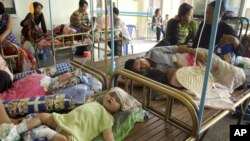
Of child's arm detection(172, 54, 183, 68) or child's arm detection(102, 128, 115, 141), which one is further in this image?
child's arm detection(172, 54, 183, 68)

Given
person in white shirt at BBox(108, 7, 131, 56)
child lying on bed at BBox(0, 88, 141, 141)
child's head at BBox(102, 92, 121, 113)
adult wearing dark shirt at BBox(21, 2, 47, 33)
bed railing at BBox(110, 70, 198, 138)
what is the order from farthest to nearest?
1. person in white shirt at BBox(108, 7, 131, 56)
2. adult wearing dark shirt at BBox(21, 2, 47, 33)
3. child's head at BBox(102, 92, 121, 113)
4. bed railing at BBox(110, 70, 198, 138)
5. child lying on bed at BBox(0, 88, 141, 141)

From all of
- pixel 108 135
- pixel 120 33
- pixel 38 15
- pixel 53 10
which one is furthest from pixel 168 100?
pixel 53 10

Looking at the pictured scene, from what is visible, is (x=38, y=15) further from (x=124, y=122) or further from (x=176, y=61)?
(x=124, y=122)

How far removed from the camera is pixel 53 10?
5.22 metres

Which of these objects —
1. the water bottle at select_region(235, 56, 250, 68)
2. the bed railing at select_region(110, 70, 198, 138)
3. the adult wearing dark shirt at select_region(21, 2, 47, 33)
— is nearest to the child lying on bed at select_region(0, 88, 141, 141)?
the bed railing at select_region(110, 70, 198, 138)

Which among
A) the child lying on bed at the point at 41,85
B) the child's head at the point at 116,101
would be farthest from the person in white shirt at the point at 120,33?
the child's head at the point at 116,101

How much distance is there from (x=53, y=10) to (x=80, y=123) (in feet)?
15.0

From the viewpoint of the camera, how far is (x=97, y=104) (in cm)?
145

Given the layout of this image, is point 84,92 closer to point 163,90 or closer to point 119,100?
point 119,100

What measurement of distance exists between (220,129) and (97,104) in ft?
5.83

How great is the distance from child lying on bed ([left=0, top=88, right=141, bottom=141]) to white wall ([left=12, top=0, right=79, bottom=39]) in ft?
13.4

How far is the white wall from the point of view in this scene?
468 cm

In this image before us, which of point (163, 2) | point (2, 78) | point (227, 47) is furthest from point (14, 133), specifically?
point (163, 2)

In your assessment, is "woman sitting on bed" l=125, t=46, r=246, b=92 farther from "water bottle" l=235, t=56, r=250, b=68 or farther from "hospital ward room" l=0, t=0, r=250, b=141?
"water bottle" l=235, t=56, r=250, b=68
